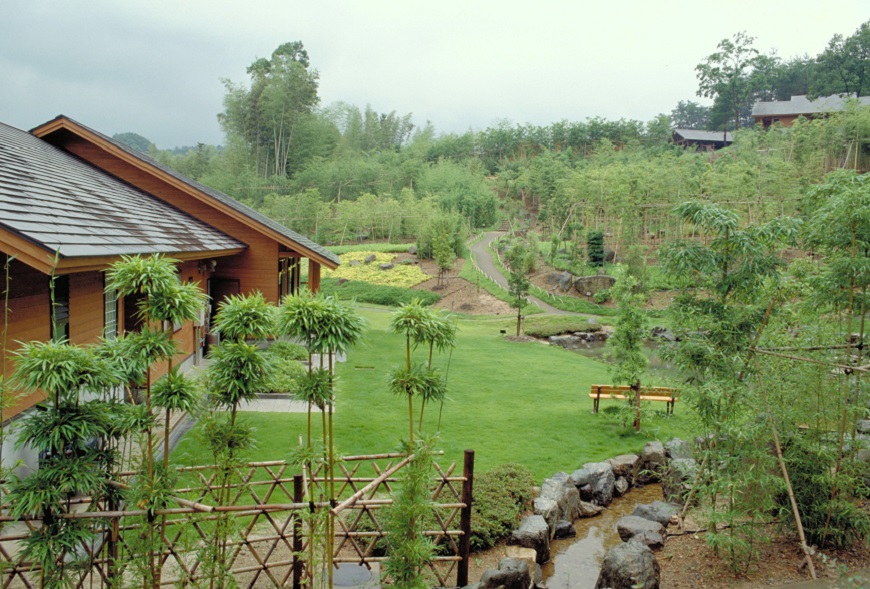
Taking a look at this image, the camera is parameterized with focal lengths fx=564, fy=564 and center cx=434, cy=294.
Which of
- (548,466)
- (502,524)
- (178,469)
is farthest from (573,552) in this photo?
(178,469)

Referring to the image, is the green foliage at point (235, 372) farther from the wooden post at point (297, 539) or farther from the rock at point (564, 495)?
the rock at point (564, 495)

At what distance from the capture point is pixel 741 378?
6328 millimetres

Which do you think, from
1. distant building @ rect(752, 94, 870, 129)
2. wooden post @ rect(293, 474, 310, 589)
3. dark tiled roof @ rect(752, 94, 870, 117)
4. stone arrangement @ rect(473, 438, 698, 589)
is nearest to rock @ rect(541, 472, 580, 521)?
stone arrangement @ rect(473, 438, 698, 589)

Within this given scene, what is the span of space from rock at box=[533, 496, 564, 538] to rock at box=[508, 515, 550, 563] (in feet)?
1.09

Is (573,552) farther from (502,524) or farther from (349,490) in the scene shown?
(349,490)

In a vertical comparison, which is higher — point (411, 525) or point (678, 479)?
point (411, 525)

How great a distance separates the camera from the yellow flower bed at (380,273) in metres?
30.9

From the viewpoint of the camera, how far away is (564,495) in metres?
7.68

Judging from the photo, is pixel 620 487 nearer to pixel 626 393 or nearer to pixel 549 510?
pixel 549 510

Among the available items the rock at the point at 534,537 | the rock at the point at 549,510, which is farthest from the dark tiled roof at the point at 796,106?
the rock at the point at 534,537

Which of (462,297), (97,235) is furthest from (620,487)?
(462,297)

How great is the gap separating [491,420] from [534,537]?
13.5 ft

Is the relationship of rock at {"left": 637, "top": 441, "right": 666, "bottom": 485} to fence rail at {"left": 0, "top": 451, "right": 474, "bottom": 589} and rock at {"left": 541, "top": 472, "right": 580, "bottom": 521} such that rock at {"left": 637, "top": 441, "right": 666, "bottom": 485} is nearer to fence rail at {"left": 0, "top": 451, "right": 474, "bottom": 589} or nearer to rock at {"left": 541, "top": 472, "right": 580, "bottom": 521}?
rock at {"left": 541, "top": 472, "right": 580, "bottom": 521}

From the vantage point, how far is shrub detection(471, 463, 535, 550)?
6.50 meters
